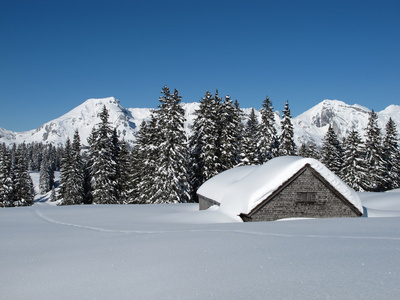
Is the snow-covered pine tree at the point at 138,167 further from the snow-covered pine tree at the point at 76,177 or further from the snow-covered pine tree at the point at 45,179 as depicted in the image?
the snow-covered pine tree at the point at 45,179

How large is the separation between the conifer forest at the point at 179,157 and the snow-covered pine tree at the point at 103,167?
58mm

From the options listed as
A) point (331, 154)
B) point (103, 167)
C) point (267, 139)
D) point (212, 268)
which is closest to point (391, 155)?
point (331, 154)

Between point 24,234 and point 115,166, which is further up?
point 115,166

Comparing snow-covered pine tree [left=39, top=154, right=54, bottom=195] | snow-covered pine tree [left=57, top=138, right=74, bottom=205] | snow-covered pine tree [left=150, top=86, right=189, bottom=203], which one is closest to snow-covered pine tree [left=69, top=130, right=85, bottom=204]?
snow-covered pine tree [left=57, top=138, right=74, bottom=205]

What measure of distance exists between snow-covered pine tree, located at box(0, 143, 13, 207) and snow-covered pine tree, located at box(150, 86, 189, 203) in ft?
71.7

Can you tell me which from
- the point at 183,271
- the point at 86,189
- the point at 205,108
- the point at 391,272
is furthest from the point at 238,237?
the point at 86,189

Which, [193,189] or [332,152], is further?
[332,152]

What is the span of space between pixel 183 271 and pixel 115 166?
34.8 metres

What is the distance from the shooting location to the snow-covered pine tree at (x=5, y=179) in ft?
128

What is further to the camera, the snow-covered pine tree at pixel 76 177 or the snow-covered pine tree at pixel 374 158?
the snow-covered pine tree at pixel 374 158

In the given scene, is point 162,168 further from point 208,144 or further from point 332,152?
point 332,152

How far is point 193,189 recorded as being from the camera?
3650 cm

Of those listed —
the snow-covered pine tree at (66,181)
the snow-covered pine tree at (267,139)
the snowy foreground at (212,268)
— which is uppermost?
the snow-covered pine tree at (267,139)

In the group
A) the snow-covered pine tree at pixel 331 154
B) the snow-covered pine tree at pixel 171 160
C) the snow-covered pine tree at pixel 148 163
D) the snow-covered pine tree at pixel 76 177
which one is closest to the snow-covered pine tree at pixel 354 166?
the snow-covered pine tree at pixel 331 154
